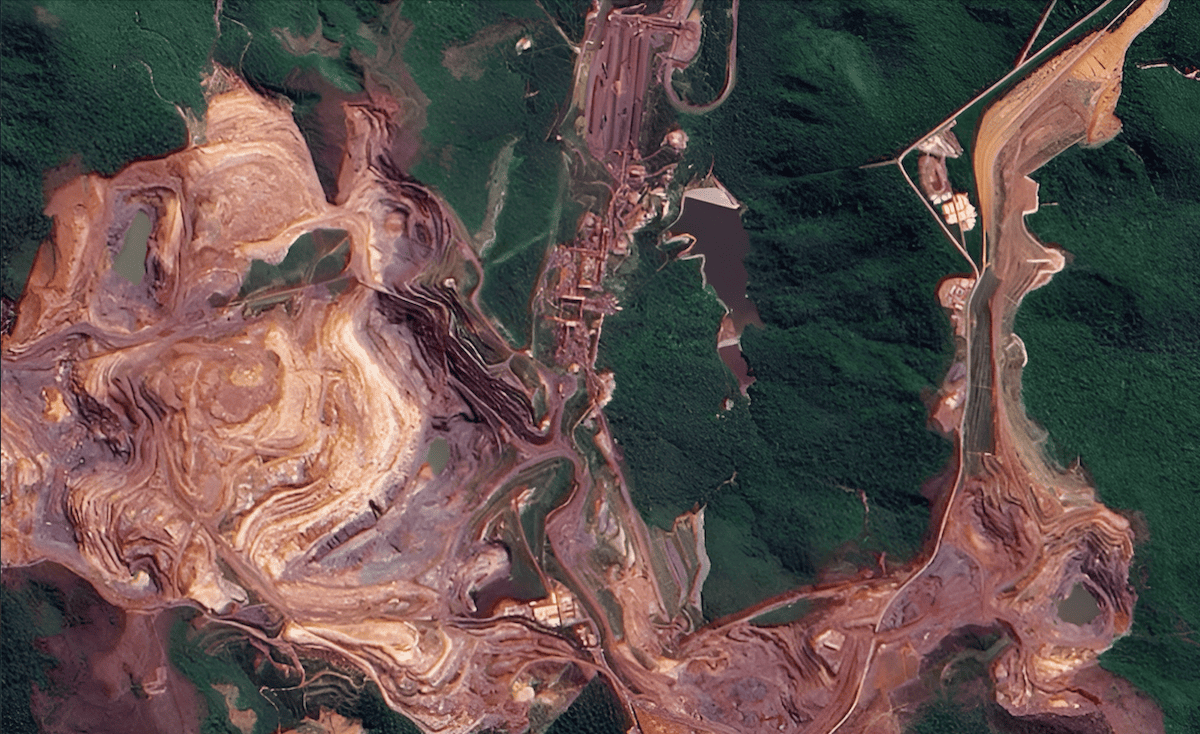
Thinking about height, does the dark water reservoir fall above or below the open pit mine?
above

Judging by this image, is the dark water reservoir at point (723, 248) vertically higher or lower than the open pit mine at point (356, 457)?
higher

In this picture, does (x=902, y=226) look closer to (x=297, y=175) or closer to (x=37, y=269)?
(x=297, y=175)

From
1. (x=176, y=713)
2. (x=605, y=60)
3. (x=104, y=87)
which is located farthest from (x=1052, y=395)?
(x=104, y=87)

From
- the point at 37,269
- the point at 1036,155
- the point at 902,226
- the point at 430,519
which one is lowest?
the point at 430,519

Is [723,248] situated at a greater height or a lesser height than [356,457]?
greater

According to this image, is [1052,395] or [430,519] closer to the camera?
[1052,395]

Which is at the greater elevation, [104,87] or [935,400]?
[104,87]

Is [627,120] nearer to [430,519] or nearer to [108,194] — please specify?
[430,519]
